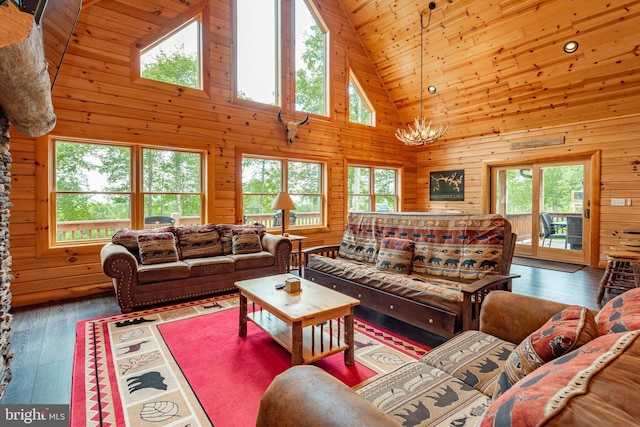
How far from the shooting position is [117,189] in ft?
14.3

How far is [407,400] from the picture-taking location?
1.26 m

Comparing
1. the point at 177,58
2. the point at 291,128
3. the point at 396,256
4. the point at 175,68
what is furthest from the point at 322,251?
the point at 177,58

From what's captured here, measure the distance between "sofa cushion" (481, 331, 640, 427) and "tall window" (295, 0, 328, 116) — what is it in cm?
586

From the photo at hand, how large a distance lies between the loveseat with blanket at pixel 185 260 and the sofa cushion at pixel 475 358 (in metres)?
2.93

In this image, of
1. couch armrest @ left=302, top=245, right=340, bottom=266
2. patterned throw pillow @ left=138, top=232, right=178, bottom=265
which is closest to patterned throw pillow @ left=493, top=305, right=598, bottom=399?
couch armrest @ left=302, top=245, right=340, bottom=266

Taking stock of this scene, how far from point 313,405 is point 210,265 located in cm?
325

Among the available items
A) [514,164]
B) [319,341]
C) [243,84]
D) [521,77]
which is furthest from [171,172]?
[514,164]

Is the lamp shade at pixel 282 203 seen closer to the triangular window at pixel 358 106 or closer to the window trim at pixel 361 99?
the window trim at pixel 361 99

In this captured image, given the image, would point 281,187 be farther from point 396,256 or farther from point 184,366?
point 184,366

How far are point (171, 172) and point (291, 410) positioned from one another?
180 inches

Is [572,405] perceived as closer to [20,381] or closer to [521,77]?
[20,381]

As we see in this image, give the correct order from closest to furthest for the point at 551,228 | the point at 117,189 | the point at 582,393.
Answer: the point at 582,393
the point at 117,189
the point at 551,228

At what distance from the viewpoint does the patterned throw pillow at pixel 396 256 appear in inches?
130

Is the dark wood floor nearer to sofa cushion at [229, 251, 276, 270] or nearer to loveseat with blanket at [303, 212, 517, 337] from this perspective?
loveseat with blanket at [303, 212, 517, 337]
